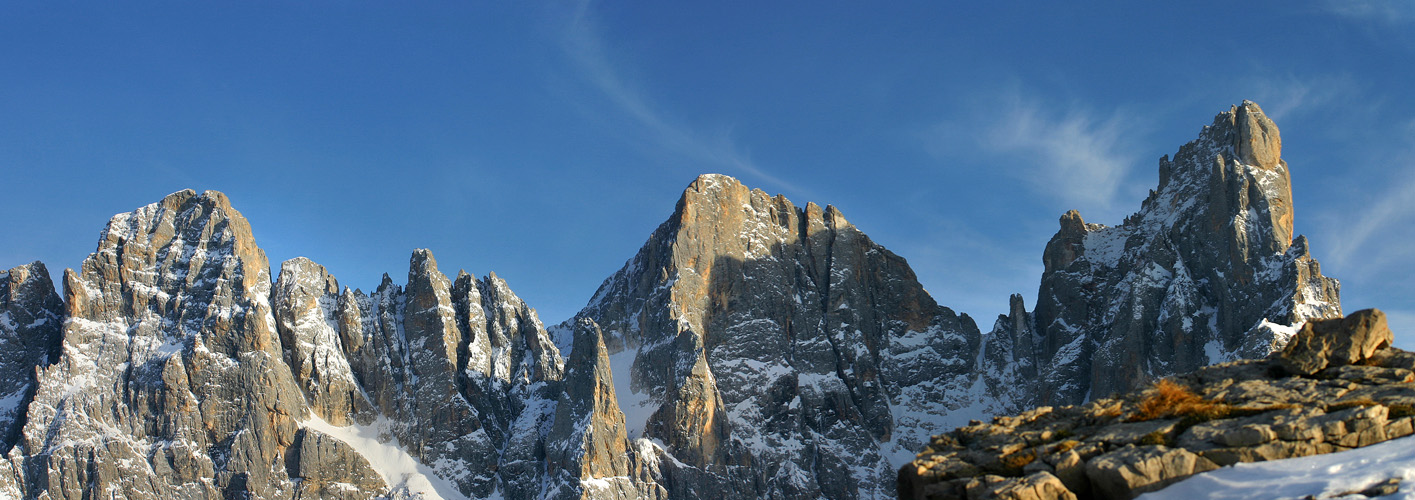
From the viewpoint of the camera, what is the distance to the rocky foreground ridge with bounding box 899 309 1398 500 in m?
32.0

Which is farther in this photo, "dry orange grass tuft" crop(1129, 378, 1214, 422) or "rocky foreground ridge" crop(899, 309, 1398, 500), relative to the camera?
"dry orange grass tuft" crop(1129, 378, 1214, 422)

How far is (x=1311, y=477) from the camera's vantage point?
99.7 ft

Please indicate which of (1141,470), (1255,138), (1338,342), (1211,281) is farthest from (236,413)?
(1141,470)

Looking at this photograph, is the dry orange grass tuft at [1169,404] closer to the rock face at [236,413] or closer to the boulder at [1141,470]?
the boulder at [1141,470]

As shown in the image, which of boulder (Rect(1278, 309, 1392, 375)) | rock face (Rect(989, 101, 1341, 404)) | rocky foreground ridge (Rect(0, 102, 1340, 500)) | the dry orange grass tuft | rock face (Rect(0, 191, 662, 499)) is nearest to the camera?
the dry orange grass tuft

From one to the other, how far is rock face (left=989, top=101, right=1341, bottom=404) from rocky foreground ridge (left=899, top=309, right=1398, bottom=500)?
12810 cm

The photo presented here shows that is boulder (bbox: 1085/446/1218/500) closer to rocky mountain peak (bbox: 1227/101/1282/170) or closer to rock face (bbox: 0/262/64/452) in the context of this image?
rocky mountain peak (bbox: 1227/101/1282/170)

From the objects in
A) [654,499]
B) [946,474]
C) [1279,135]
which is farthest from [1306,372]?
[1279,135]

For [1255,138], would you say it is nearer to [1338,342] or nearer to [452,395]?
[452,395]

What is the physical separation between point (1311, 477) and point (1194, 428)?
3733mm

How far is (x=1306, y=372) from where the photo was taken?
38938mm

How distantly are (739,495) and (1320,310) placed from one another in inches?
3236

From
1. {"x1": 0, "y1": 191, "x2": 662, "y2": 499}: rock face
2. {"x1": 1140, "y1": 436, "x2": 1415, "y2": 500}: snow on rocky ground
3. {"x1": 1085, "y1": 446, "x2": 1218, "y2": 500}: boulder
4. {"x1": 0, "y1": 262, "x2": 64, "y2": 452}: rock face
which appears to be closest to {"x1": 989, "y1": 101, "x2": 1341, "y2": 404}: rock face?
{"x1": 0, "y1": 191, "x2": 662, "y2": 499}: rock face

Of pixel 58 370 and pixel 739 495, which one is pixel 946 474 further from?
pixel 58 370
